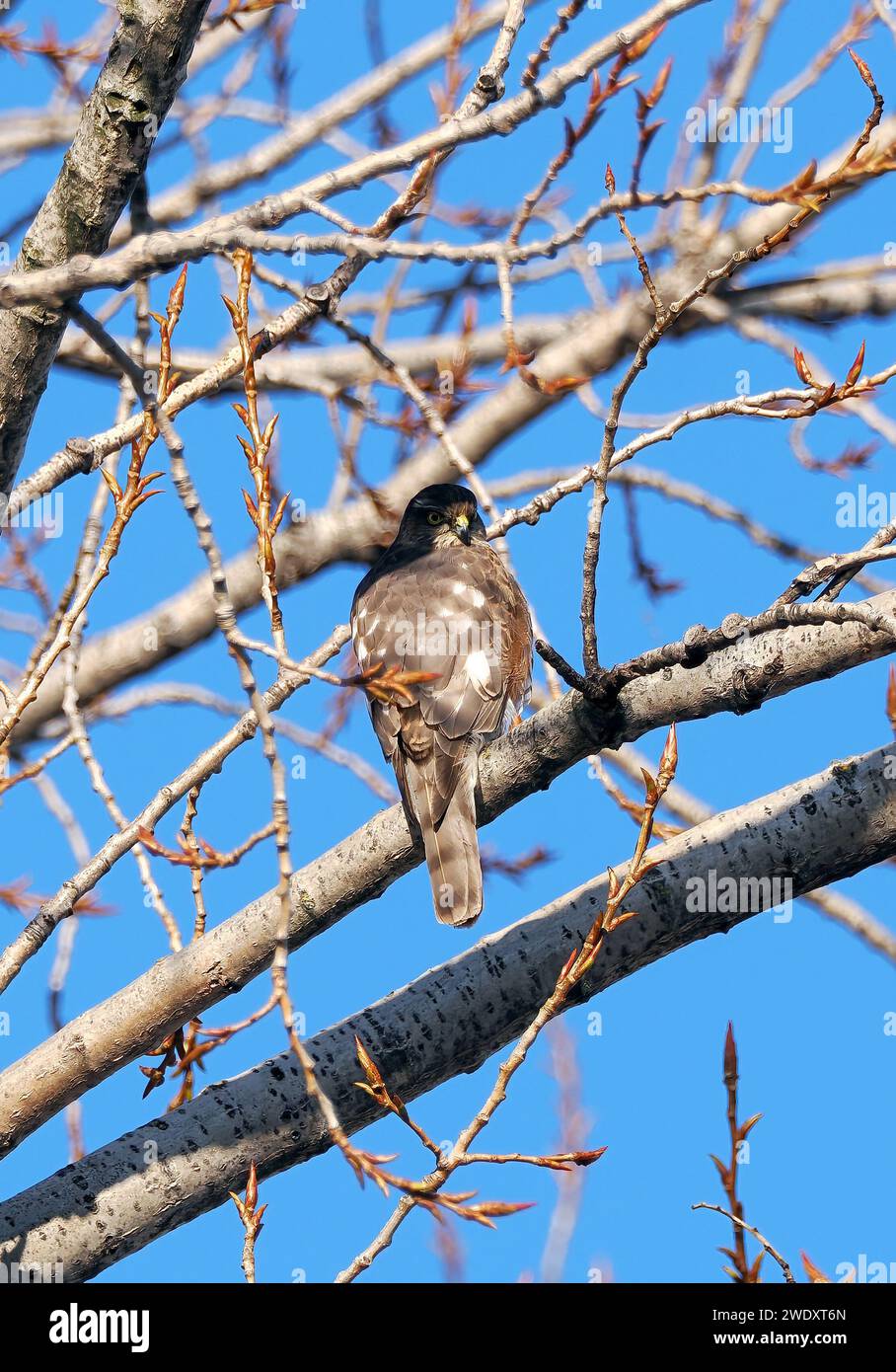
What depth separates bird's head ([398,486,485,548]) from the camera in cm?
550

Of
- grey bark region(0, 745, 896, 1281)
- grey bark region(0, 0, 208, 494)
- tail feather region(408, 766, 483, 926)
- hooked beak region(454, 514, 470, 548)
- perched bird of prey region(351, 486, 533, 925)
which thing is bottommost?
grey bark region(0, 745, 896, 1281)

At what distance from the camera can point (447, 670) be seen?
14.4 feet

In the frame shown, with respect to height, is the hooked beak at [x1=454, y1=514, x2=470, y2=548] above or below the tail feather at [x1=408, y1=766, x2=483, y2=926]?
above

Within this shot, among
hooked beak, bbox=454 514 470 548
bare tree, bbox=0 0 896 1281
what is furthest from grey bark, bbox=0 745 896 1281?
hooked beak, bbox=454 514 470 548

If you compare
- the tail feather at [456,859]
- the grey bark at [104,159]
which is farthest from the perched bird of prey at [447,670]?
the grey bark at [104,159]

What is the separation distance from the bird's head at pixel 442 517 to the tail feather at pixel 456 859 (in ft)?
5.92

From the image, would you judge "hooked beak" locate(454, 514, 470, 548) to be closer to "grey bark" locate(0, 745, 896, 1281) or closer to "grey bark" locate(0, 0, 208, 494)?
"grey bark" locate(0, 745, 896, 1281)

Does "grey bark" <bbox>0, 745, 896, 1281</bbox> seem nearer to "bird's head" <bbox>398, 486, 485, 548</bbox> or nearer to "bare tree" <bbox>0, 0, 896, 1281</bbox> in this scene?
"bare tree" <bbox>0, 0, 896, 1281</bbox>

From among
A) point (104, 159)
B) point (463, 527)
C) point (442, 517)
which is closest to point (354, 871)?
point (104, 159)

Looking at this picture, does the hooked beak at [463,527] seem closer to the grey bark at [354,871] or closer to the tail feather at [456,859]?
the tail feather at [456,859]

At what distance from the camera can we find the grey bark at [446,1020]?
3502 mm

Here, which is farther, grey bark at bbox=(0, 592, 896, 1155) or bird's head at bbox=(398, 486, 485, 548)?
bird's head at bbox=(398, 486, 485, 548)
